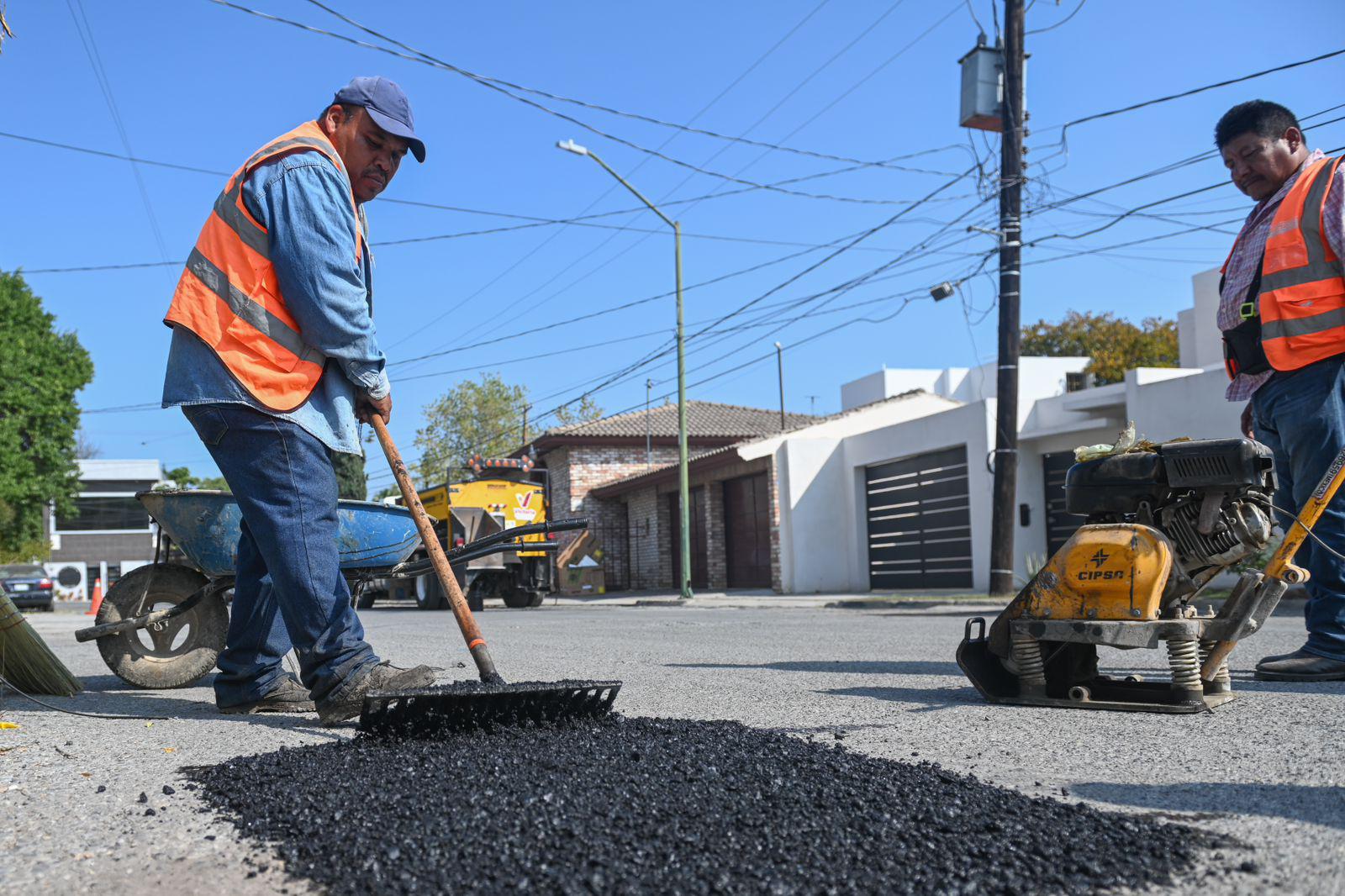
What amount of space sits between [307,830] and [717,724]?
151 cm

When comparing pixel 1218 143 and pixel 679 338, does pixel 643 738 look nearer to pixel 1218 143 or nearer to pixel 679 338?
pixel 1218 143

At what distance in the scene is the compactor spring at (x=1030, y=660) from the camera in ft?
13.3

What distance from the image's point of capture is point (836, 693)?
4578 mm

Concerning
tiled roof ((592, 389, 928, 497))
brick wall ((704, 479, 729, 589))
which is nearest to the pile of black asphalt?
tiled roof ((592, 389, 928, 497))

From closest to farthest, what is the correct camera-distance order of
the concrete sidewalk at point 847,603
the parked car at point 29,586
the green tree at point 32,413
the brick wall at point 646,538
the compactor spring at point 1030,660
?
1. the compactor spring at point 1030,660
2. the concrete sidewalk at point 847,603
3. the parked car at point 29,586
4. the brick wall at point 646,538
5. the green tree at point 32,413

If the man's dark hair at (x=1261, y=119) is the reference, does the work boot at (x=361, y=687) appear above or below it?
below

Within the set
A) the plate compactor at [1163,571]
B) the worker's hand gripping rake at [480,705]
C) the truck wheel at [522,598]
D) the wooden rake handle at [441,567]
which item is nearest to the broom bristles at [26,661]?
the wooden rake handle at [441,567]

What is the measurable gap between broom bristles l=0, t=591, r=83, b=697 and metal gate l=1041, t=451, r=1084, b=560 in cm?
1615

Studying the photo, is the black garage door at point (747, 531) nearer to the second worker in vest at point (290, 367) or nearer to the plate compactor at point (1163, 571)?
the plate compactor at point (1163, 571)

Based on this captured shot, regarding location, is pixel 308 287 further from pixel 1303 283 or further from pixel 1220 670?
pixel 1303 283

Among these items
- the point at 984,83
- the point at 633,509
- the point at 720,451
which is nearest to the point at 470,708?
the point at 984,83

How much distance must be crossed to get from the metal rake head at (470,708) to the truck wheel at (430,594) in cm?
1801

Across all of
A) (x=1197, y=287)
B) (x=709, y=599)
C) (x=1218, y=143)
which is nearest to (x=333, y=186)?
(x=1218, y=143)

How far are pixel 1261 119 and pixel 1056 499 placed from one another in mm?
14640
